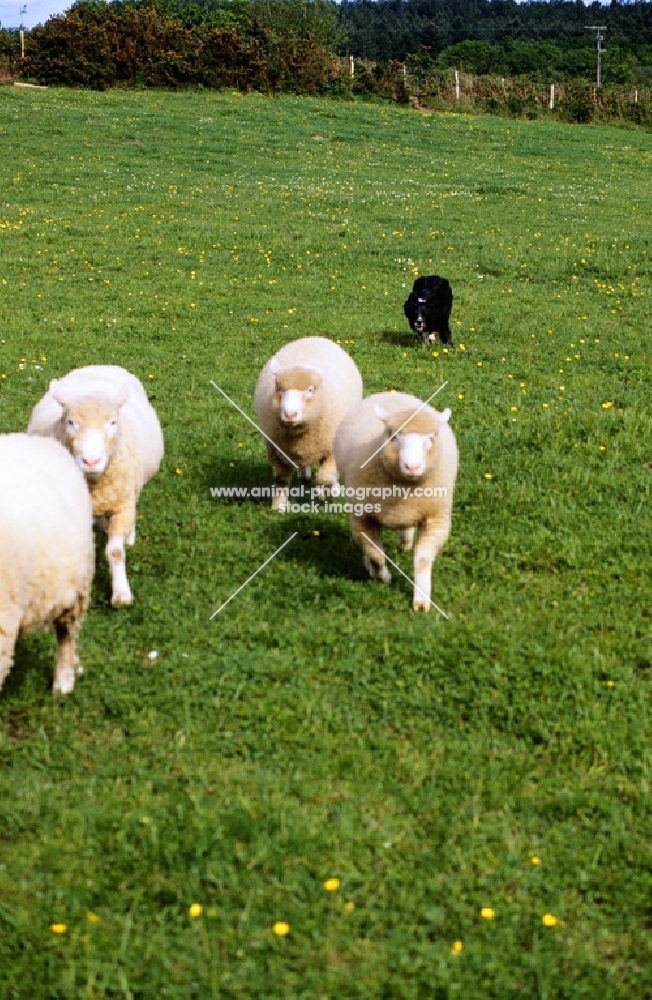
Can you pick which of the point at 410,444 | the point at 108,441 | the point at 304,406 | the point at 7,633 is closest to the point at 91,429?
the point at 108,441

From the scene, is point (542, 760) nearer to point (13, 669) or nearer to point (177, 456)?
point (13, 669)

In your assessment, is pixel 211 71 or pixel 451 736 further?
pixel 211 71

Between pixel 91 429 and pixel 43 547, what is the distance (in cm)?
111

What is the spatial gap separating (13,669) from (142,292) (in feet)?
35.1

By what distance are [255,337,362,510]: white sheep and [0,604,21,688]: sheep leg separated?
9.87 feet

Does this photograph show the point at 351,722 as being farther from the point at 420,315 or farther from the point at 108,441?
the point at 420,315

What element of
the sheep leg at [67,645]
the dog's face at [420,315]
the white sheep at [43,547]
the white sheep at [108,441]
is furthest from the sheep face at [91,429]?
the dog's face at [420,315]

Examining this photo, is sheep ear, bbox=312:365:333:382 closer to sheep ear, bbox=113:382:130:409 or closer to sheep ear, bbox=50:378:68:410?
sheep ear, bbox=113:382:130:409

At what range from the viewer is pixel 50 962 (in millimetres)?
3641

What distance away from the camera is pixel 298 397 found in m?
7.36

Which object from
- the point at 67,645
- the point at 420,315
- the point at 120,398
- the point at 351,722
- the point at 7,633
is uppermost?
the point at 120,398

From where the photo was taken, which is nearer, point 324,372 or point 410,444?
point 410,444

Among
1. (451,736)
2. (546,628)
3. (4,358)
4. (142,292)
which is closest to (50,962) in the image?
(451,736)

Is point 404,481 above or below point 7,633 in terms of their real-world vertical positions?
above
